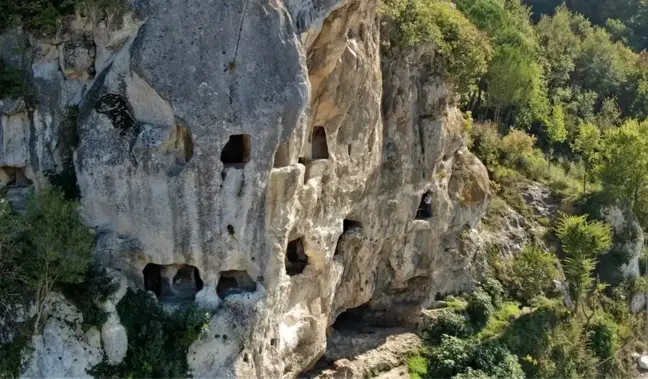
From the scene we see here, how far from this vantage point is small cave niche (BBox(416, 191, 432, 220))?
82.0 feet

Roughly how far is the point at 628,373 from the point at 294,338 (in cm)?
1605

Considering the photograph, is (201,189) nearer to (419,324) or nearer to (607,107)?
(419,324)

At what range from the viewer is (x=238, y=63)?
51.8 feet

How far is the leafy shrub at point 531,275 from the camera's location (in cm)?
2748

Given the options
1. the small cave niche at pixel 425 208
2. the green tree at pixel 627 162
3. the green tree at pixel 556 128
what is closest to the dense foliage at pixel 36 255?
the small cave niche at pixel 425 208

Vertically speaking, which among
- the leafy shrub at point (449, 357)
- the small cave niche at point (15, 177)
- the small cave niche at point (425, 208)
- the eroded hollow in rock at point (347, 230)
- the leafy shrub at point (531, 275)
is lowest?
the leafy shrub at point (449, 357)

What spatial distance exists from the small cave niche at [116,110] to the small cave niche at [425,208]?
1216 centimetres

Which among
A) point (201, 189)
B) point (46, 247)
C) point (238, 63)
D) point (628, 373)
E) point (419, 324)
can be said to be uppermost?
point (238, 63)

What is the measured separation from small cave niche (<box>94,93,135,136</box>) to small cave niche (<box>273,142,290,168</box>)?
3459 millimetres

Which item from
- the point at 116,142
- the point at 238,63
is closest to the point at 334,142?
the point at 238,63

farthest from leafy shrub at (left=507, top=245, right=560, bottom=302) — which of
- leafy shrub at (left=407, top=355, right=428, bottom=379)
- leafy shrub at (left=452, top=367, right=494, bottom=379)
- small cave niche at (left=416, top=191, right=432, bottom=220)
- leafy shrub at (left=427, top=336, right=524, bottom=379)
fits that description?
leafy shrub at (left=407, top=355, right=428, bottom=379)

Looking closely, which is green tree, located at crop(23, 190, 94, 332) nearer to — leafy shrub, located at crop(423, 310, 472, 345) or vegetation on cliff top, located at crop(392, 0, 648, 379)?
vegetation on cliff top, located at crop(392, 0, 648, 379)

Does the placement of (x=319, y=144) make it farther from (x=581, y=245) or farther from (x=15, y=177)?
(x=581, y=245)

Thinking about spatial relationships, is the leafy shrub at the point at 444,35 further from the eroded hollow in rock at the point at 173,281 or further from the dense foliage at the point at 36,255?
the dense foliage at the point at 36,255
